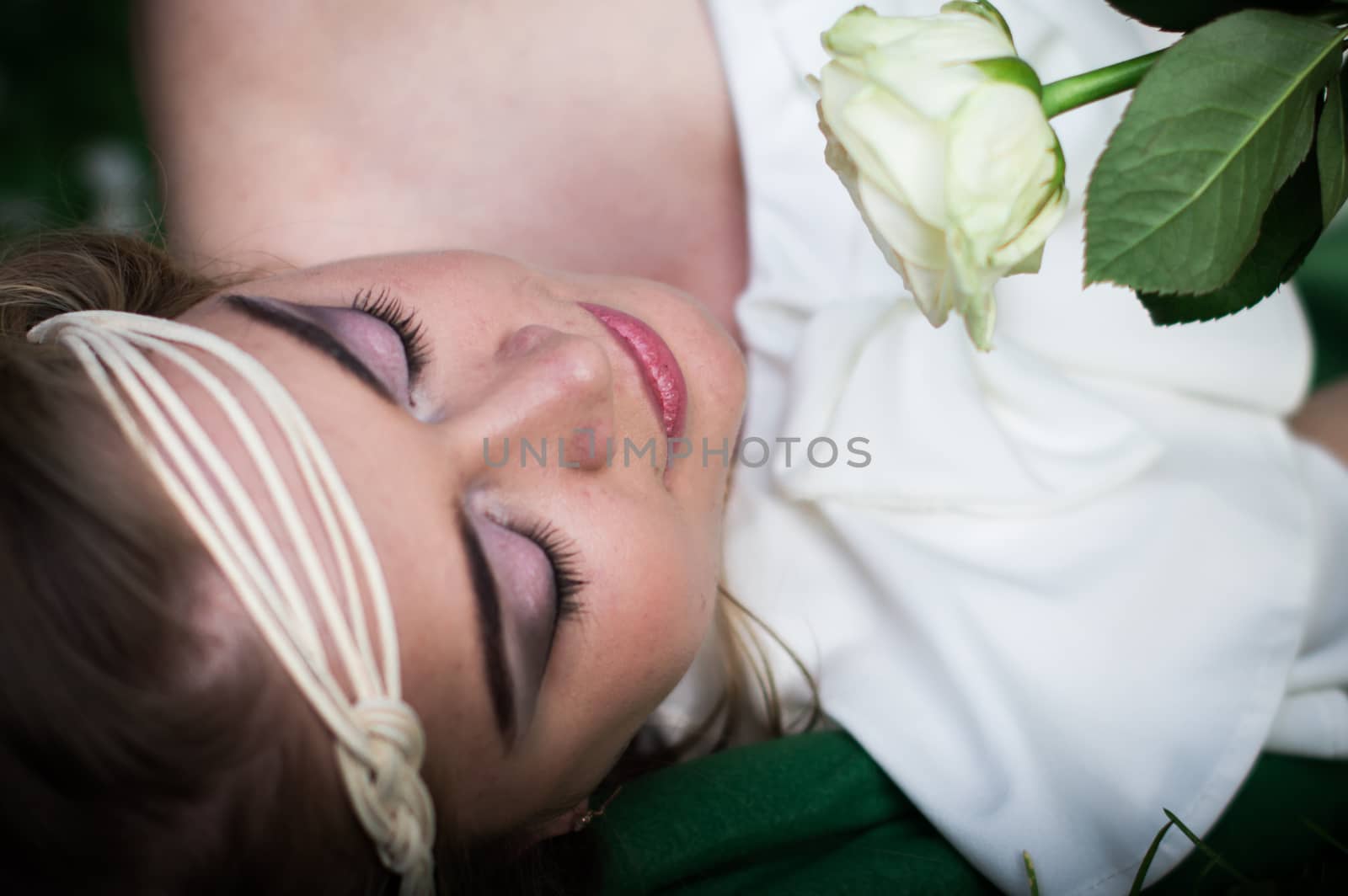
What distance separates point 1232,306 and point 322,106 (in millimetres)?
847

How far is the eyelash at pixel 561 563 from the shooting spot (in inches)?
24.0

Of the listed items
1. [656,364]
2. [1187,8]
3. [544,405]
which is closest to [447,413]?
[544,405]

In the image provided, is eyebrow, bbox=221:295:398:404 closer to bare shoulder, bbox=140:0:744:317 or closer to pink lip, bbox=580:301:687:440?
pink lip, bbox=580:301:687:440

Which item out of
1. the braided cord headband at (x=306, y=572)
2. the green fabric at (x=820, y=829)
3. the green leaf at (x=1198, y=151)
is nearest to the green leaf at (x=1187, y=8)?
the green leaf at (x=1198, y=151)

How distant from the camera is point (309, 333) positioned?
62cm

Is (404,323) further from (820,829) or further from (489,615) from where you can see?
(820,829)

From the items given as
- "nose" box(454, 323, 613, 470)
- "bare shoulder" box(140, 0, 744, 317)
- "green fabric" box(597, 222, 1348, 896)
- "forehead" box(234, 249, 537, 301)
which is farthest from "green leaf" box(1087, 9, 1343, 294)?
"bare shoulder" box(140, 0, 744, 317)

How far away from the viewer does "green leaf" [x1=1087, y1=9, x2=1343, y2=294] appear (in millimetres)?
373

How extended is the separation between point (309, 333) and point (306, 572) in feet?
0.54

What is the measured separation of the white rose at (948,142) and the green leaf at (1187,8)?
10 cm

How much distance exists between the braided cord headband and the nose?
0.10m

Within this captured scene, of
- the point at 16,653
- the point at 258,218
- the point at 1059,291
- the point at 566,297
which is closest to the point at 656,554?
the point at 566,297

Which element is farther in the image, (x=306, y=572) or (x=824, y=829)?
(x=824, y=829)

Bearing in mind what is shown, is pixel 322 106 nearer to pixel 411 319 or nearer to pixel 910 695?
pixel 411 319
